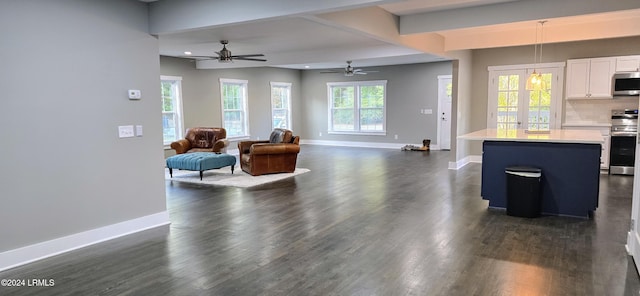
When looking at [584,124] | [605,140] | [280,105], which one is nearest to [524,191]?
[605,140]

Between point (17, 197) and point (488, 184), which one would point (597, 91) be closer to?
point (488, 184)

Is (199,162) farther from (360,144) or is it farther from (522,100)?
(360,144)

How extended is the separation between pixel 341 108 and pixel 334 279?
33.8 ft

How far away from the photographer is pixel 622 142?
23.3 feet

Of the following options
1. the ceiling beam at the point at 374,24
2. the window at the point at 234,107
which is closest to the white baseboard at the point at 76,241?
the ceiling beam at the point at 374,24

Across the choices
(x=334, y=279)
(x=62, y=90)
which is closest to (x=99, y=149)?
(x=62, y=90)

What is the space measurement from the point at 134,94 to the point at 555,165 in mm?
4575

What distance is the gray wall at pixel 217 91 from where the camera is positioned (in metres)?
9.51

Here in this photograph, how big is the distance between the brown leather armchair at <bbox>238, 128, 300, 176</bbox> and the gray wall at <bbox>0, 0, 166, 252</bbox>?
2.92 m

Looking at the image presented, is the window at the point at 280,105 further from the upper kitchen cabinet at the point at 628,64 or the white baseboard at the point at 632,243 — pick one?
the white baseboard at the point at 632,243

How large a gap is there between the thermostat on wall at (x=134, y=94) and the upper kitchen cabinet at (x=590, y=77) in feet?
23.7

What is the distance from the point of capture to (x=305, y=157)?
32.9ft

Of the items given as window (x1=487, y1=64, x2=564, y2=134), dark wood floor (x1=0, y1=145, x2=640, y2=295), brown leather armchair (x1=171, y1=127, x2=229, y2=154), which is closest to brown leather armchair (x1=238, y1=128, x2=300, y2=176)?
brown leather armchair (x1=171, y1=127, x2=229, y2=154)

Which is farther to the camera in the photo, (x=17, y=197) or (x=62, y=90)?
(x=62, y=90)
